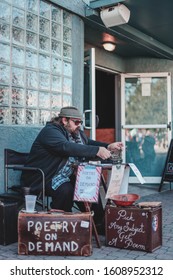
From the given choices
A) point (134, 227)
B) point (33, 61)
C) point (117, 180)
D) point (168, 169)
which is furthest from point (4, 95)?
point (168, 169)

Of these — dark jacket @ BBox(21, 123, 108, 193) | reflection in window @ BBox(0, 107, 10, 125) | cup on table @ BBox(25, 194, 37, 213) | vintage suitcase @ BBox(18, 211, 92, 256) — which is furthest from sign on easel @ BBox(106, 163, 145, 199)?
reflection in window @ BBox(0, 107, 10, 125)

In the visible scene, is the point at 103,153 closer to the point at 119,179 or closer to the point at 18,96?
the point at 119,179

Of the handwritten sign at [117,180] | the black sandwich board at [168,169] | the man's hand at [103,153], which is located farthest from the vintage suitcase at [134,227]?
the black sandwich board at [168,169]

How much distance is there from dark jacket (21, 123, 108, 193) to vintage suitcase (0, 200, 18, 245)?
0.30m

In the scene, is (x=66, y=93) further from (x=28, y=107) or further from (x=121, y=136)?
(x=121, y=136)

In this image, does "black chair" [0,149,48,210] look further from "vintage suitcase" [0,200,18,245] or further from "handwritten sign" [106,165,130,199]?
"handwritten sign" [106,165,130,199]

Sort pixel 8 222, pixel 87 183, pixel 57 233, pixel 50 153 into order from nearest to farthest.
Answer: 1. pixel 57 233
2. pixel 87 183
3. pixel 8 222
4. pixel 50 153

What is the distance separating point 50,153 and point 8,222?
0.77 meters

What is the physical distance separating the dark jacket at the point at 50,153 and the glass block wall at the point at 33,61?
682mm

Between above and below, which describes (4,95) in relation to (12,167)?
above

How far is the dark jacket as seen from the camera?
3553 millimetres

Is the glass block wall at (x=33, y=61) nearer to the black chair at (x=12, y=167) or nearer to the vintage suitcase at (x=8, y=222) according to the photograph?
the black chair at (x=12, y=167)

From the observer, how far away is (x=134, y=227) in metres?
3.30
